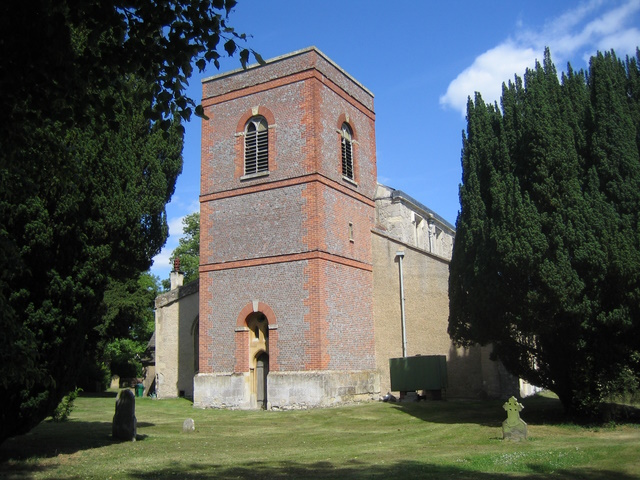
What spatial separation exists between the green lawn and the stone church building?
324 cm

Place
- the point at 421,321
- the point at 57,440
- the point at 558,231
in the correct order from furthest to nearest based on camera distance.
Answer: the point at 421,321 < the point at 558,231 < the point at 57,440

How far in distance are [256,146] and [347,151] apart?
13.7ft

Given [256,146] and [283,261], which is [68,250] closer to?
[283,261]

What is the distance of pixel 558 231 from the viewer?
15.3 meters

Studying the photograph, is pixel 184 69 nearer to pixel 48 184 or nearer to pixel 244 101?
pixel 48 184

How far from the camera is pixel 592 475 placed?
9453 mm

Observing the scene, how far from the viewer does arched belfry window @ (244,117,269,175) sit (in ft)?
84.5

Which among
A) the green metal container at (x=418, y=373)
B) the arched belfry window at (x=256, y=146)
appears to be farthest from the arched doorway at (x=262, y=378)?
the arched belfry window at (x=256, y=146)

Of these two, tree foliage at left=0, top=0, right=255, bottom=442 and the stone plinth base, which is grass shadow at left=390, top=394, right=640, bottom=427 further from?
tree foliage at left=0, top=0, right=255, bottom=442

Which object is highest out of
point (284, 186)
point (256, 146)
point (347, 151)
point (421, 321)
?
point (347, 151)

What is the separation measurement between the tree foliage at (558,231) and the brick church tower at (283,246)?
701 centimetres

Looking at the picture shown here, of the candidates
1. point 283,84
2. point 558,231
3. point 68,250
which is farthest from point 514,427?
point 283,84

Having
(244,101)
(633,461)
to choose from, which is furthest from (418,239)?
(633,461)

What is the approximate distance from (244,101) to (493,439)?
1776cm
